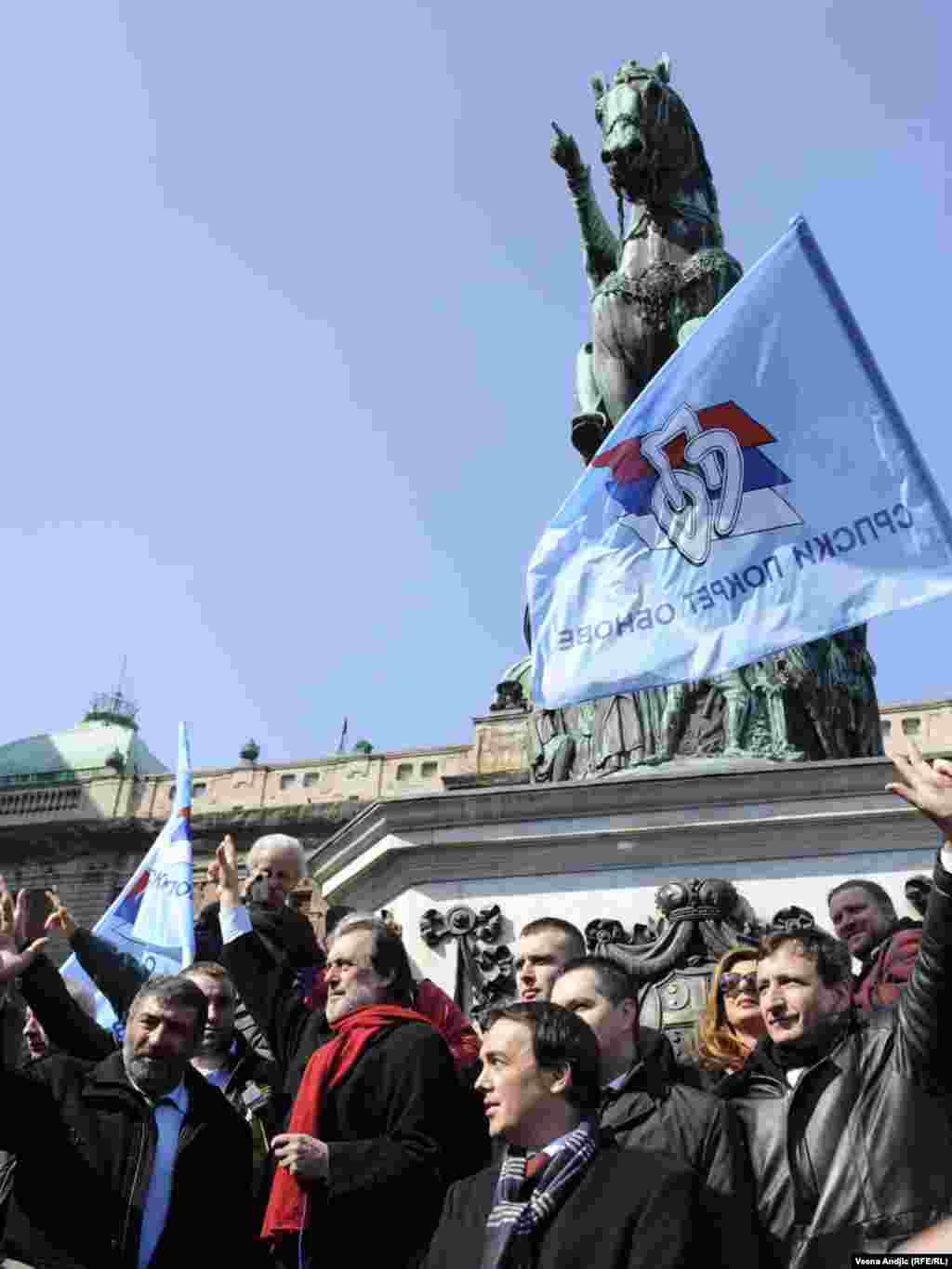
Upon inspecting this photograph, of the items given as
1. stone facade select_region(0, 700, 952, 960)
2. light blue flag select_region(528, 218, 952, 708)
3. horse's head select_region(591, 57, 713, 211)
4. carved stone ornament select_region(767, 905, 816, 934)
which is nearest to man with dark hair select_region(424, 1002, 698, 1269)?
carved stone ornament select_region(767, 905, 816, 934)

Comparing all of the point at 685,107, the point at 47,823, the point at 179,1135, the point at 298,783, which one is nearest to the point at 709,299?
the point at 685,107

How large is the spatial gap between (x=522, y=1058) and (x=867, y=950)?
2216 millimetres

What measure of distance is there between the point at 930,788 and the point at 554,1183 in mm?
1284

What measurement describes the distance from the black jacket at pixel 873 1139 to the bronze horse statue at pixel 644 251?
650cm

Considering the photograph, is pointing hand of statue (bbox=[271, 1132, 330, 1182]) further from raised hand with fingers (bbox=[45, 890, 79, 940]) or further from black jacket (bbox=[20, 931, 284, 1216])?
raised hand with fingers (bbox=[45, 890, 79, 940])

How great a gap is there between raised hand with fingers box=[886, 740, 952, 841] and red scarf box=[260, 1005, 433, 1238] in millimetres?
1705

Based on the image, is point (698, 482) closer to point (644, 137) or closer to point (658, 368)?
point (658, 368)

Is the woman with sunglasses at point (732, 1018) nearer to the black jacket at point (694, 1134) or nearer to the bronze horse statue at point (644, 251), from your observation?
the black jacket at point (694, 1134)

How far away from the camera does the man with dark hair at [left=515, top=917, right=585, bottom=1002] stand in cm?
489

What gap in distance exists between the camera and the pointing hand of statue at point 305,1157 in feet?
13.6

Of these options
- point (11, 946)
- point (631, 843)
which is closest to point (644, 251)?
point (631, 843)

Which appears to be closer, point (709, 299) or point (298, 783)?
point (709, 299)

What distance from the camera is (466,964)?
22.9ft

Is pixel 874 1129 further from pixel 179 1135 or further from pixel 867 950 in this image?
pixel 179 1135
